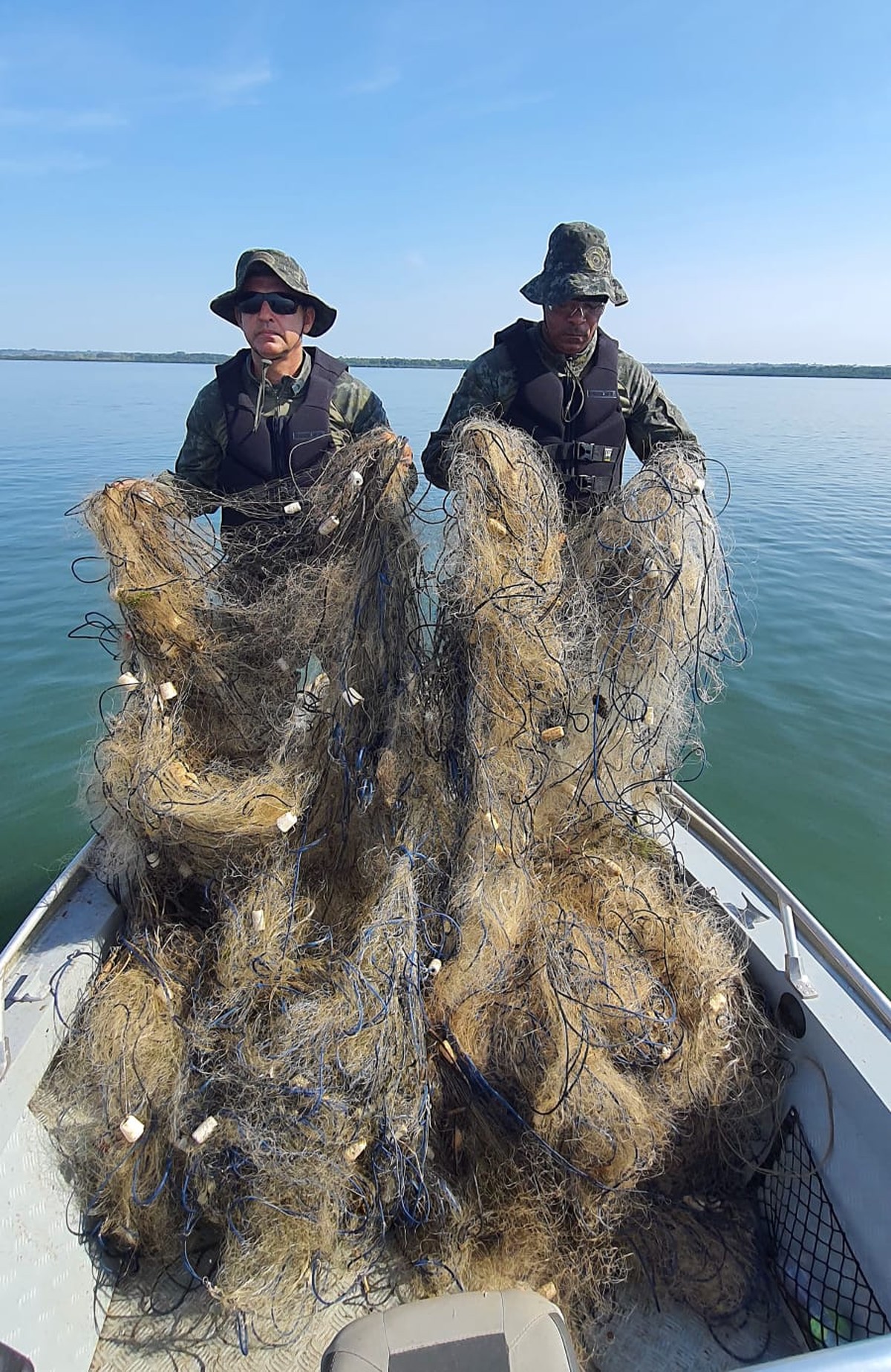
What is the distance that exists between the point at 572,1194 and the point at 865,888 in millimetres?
3689

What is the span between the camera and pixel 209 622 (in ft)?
9.82

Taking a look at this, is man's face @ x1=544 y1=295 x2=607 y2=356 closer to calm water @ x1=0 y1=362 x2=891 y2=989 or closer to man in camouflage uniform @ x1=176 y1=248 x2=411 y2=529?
man in camouflage uniform @ x1=176 y1=248 x2=411 y2=529

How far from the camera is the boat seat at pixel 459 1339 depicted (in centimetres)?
163

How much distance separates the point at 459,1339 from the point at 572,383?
338 cm

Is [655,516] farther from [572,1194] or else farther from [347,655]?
[572,1194]

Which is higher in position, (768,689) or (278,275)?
(278,275)

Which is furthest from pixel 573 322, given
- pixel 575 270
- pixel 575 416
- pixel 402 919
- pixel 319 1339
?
pixel 319 1339

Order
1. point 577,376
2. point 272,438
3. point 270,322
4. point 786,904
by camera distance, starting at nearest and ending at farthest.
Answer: point 786,904 < point 270,322 < point 272,438 < point 577,376

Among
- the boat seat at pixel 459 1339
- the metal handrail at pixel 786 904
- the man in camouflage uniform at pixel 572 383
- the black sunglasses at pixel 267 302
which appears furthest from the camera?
the man in camouflage uniform at pixel 572 383

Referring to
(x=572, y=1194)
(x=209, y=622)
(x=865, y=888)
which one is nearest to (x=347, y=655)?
(x=209, y=622)

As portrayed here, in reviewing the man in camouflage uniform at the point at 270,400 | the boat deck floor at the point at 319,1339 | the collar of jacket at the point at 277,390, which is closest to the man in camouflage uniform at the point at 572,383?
the man in camouflage uniform at the point at 270,400

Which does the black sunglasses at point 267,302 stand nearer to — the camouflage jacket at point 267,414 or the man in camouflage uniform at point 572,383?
the camouflage jacket at point 267,414

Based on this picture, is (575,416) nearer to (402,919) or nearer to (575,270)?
(575,270)

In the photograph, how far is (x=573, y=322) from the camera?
3334 mm
